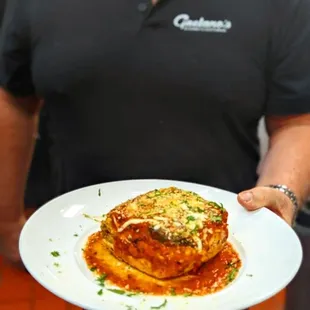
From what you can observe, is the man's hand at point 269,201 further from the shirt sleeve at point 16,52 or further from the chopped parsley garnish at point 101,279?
the shirt sleeve at point 16,52

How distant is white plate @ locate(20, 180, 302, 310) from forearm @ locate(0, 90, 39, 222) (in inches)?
13.2

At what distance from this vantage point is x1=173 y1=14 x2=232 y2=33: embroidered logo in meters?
1.26

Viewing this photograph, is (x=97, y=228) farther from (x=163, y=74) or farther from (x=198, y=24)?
(x=198, y=24)

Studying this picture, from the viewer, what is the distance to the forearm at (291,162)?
1308 millimetres

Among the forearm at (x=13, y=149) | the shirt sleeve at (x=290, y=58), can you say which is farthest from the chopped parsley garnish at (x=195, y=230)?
the forearm at (x=13, y=149)

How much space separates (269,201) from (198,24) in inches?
14.3

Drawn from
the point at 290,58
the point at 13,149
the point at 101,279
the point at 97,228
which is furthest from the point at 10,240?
the point at 290,58

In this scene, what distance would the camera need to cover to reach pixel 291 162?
1.33 meters

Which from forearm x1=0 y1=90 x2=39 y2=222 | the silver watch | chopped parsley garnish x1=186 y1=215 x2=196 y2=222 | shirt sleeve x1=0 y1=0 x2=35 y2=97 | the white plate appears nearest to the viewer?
the white plate

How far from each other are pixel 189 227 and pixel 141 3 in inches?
18.9

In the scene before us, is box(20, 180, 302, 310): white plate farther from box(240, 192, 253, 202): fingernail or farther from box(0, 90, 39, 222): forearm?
box(0, 90, 39, 222): forearm

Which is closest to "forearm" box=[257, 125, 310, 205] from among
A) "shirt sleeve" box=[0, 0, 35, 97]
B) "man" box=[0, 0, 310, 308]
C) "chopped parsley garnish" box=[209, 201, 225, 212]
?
"man" box=[0, 0, 310, 308]

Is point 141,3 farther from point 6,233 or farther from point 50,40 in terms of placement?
point 6,233

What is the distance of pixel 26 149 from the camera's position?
1507 millimetres
